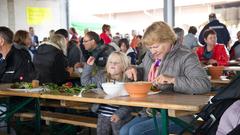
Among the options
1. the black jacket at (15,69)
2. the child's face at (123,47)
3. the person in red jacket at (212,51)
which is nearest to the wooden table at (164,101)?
the black jacket at (15,69)

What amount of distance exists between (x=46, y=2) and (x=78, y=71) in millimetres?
8291

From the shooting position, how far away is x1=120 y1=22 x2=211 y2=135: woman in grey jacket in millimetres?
2694

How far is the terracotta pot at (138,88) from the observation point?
2.61m

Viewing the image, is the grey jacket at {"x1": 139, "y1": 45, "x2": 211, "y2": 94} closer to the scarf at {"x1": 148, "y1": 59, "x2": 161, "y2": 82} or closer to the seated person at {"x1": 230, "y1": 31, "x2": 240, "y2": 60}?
the scarf at {"x1": 148, "y1": 59, "x2": 161, "y2": 82}

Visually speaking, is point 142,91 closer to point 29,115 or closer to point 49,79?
point 29,115

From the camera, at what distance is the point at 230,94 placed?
6.31ft

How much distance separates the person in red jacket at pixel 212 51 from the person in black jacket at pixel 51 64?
2150 mm

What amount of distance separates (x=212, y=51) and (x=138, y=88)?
378 centimetres

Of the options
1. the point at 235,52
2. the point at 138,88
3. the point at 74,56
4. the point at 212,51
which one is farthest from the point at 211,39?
the point at 138,88

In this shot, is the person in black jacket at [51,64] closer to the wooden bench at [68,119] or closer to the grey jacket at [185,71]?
the wooden bench at [68,119]

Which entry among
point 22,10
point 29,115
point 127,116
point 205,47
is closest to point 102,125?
point 127,116

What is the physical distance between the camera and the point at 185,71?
9.17 ft

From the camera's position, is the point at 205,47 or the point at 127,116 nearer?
the point at 127,116

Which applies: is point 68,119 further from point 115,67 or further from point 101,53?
point 101,53
